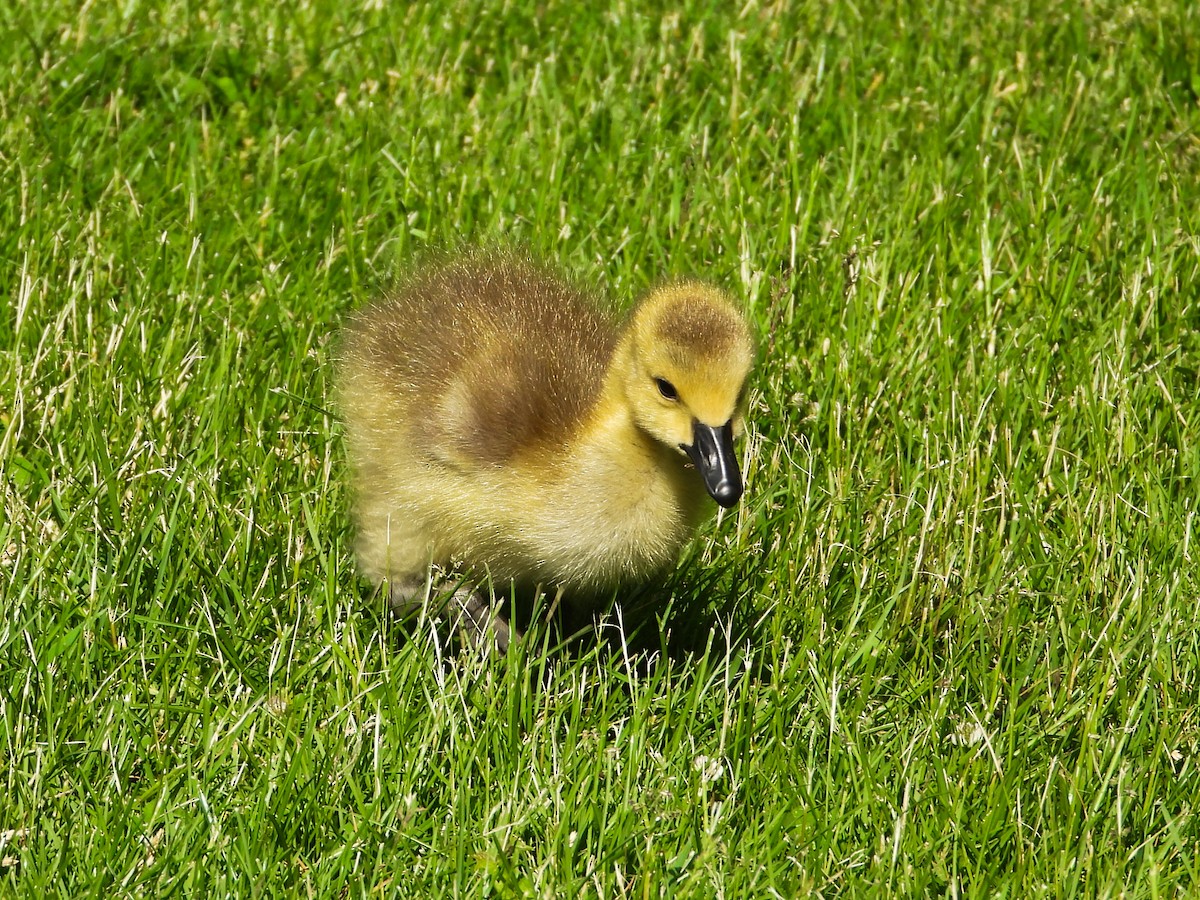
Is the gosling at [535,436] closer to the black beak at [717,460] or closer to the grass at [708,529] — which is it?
the black beak at [717,460]

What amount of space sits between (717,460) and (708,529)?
→ 0.89 metres

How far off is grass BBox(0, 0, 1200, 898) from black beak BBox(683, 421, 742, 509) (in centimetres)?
45

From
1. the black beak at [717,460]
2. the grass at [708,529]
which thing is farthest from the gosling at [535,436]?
the grass at [708,529]

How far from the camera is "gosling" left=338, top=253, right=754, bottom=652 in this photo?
313 cm

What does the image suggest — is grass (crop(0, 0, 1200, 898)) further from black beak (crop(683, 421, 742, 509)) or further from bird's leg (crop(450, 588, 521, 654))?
black beak (crop(683, 421, 742, 509))

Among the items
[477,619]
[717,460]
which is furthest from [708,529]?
[717,460]

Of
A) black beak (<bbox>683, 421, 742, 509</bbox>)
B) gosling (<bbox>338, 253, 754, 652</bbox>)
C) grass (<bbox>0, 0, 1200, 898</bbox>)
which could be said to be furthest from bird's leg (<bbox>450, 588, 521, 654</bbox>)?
black beak (<bbox>683, 421, 742, 509</bbox>)

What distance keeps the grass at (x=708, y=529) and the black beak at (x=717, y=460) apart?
452mm

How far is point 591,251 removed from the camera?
190 inches

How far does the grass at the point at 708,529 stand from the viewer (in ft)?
9.72

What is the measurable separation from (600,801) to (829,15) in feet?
12.5

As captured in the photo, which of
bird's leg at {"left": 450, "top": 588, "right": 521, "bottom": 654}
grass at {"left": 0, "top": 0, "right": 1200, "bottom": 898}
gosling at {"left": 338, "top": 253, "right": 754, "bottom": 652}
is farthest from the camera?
bird's leg at {"left": 450, "top": 588, "right": 521, "bottom": 654}

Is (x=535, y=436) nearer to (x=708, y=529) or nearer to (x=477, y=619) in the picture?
(x=477, y=619)

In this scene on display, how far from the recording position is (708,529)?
12.8 feet
